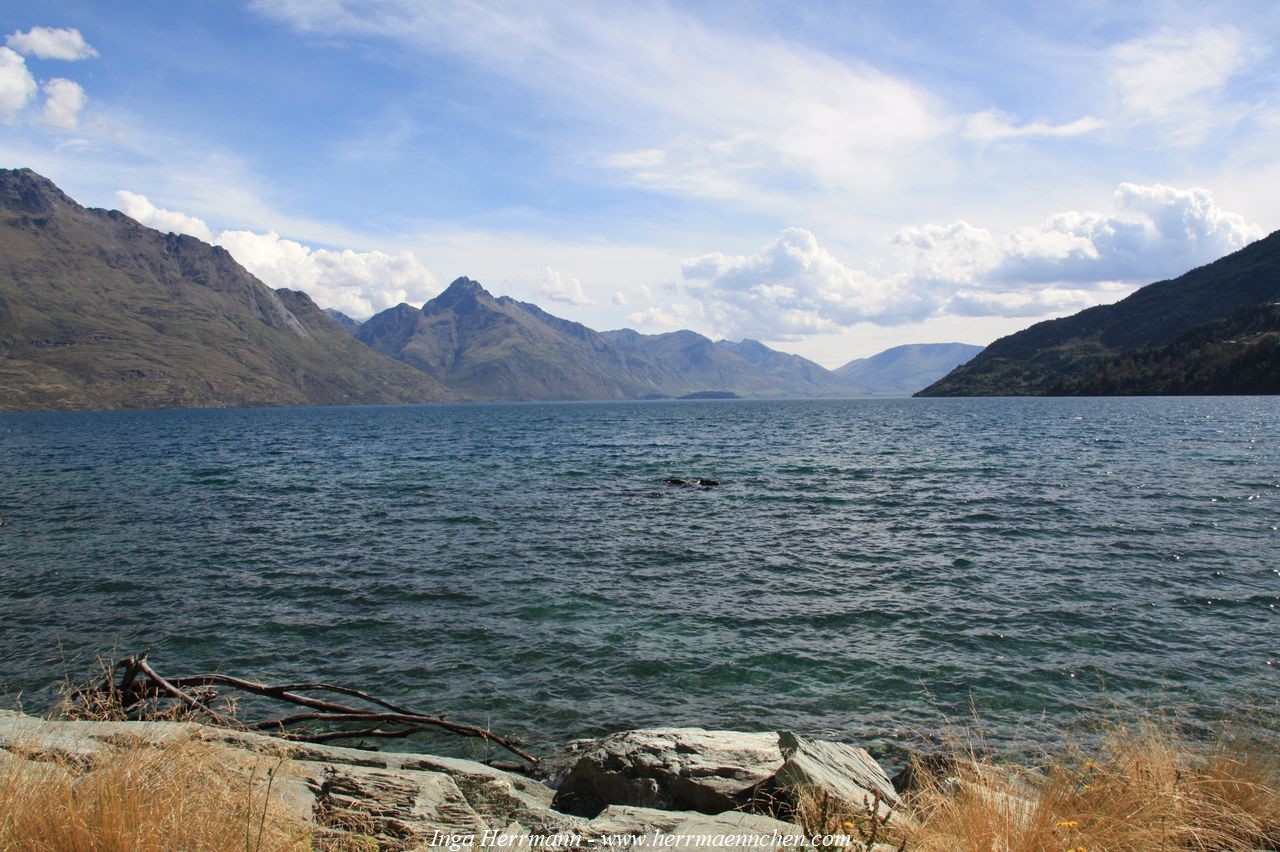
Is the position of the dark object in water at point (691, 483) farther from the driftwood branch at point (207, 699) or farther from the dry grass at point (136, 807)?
the dry grass at point (136, 807)

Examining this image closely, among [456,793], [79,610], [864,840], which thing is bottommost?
[79,610]

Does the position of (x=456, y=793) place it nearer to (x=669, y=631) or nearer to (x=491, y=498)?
(x=669, y=631)

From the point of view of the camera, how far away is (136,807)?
17.0 feet

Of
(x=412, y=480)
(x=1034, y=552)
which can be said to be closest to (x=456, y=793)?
(x=1034, y=552)

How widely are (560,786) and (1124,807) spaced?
738 cm

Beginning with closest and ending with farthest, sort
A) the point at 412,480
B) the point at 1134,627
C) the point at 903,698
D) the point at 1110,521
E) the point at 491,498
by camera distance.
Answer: the point at 903,698 < the point at 1134,627 < the point at 1110,521 < the point at 491,498 < the point at 412,480

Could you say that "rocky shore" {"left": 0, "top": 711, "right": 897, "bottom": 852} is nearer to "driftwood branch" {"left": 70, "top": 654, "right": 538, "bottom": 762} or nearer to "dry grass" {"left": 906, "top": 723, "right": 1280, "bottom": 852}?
"driftwood branch" {"left": 70, "top": 654, "right": 538, "bottom": 762}

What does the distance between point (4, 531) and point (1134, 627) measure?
1804 inches

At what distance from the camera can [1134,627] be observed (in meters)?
18.5

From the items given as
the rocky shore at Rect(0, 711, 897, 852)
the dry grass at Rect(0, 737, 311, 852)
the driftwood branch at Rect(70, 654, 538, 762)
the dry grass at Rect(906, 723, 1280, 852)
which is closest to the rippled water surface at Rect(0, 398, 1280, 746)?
the dry grass at Rect(906, 723, 1280, 852)

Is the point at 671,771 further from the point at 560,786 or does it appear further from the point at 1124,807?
the point at 1124,807

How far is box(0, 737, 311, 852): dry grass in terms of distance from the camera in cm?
496

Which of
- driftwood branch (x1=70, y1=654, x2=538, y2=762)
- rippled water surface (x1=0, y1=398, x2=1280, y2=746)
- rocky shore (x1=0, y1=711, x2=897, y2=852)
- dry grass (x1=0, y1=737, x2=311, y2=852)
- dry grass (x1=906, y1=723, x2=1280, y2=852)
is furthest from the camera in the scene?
rippled water surface (x1=0, y1=398, x2=1280, y2=746)

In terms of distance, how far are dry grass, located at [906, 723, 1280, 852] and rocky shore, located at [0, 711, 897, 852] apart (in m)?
0.70
